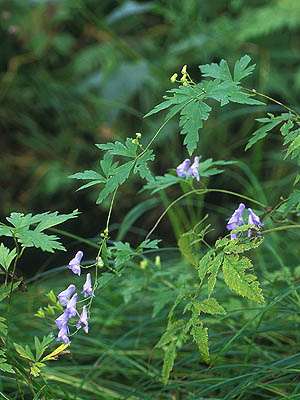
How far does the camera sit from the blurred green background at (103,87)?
9.21 feet

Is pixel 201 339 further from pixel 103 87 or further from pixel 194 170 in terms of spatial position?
pixel 103 87

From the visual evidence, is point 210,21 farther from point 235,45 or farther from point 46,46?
point 46,46

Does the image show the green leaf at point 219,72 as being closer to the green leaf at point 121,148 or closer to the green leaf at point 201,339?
the green leaf at point 121,148

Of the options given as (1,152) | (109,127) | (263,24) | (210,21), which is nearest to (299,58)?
(263,24)

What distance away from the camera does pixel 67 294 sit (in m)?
0.89

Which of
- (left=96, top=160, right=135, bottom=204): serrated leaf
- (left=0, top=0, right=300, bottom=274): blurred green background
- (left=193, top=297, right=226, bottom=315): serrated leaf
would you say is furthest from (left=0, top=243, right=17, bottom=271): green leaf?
(left=0, top=0, right=300, bottom=274): blurred green background

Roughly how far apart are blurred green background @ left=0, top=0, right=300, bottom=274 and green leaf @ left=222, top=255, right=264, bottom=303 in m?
1.77

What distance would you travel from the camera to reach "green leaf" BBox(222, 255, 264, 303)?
31.2 inches

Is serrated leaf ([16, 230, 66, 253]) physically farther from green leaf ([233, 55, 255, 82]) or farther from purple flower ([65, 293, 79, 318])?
green leaf ([233, 55, 255, 82])

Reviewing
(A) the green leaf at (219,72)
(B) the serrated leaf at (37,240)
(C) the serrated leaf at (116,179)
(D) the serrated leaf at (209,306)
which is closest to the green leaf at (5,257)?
(B) the serrated leaf at (37,240)

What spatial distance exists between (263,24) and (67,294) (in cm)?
226

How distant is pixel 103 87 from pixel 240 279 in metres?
2.27

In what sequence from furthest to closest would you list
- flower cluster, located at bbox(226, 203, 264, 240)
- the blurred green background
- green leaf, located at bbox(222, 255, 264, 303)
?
the blurred green background, flower cluster, located at bbox(226, 203, 264, 240), green leaf, located at bbox(222, 255, 264, 303)

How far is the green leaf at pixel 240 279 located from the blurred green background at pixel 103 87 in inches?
69.9
